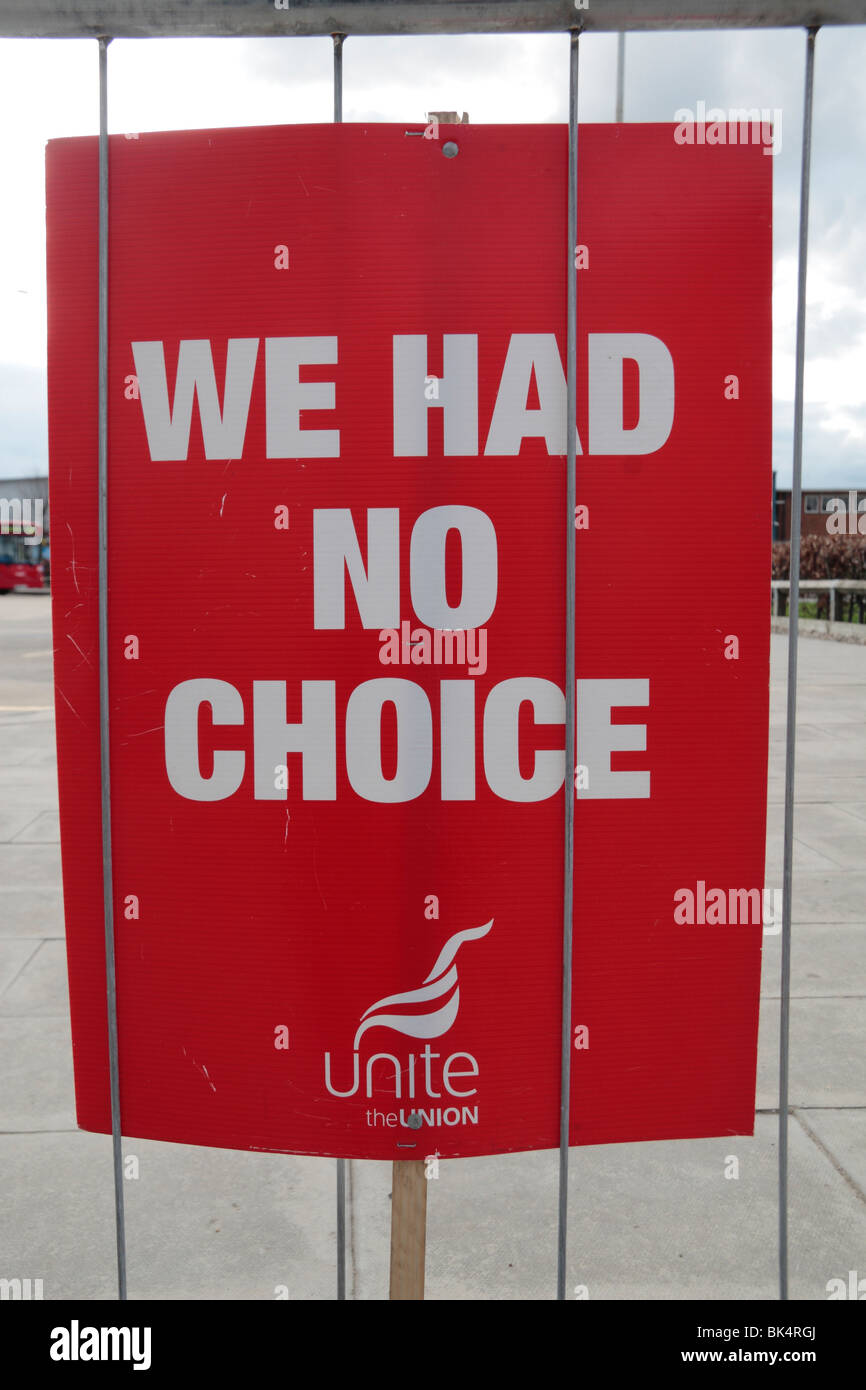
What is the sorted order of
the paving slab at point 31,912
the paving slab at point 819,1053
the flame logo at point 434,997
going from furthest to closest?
1. the paving slab at point 31,912
2. the paving slab at point 819,1053
3. the flame logo at point 434,997

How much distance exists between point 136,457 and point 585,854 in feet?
3.01

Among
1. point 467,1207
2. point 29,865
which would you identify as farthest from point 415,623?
point 29,865

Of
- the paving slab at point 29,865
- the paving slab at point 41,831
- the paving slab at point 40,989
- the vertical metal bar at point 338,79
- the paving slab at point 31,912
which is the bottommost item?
the paving slab at point 40,989

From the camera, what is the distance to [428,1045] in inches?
68.4

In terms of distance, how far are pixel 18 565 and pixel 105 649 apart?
37.1m

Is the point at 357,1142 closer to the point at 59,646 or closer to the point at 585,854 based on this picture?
the point at 585,854

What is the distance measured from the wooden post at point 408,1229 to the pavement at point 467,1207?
35.1 inches

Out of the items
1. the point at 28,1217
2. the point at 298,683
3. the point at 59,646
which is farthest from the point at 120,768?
the point at 28,1217

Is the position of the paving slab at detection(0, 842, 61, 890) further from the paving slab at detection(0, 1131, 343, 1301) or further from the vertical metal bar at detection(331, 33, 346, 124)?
the vertical metal bar at detection(331, 33, 346, 124)

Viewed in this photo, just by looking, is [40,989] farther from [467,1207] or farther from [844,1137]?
[844,1137]

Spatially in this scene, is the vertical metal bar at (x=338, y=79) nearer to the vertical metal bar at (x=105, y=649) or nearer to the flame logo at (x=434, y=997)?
the vertical metal bar at (x=105, y=649)

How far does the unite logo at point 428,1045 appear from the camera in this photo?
1.73 m

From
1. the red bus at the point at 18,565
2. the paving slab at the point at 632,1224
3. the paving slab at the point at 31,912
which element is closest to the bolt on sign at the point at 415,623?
the paving slab at the point at 632,1224

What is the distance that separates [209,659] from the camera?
66.9 inches
